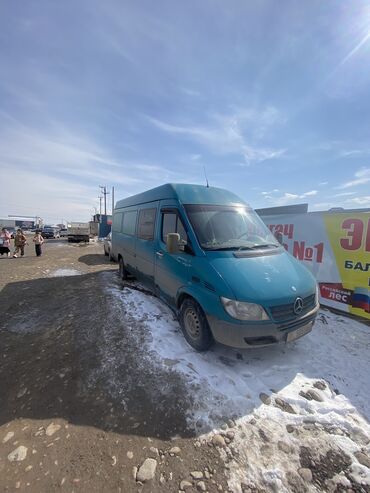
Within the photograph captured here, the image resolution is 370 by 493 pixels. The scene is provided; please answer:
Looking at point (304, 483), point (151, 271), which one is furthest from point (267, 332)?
point (151, 271)

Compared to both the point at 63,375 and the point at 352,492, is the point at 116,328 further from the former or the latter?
the point at 352,492

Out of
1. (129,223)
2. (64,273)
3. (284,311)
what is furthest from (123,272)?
(284,311)

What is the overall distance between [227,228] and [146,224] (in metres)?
2.29

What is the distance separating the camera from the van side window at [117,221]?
8.18 meters

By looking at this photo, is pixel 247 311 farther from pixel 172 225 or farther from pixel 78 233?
pixel 78 233

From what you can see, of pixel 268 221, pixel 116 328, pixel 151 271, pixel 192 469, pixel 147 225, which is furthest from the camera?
pixel 268 221

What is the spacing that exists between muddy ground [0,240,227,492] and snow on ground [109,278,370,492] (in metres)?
0.27

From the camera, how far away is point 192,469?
1956 millimetres

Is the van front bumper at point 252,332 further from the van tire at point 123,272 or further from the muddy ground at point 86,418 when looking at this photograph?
the van tire at point 123,272

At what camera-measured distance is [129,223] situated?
7.04 m

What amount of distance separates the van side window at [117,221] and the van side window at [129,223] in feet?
1.76

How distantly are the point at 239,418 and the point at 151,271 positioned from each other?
3263 millimetres

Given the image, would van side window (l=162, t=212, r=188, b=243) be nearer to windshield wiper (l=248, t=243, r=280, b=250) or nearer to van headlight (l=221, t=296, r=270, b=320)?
windshield wiper (l=248, t=243, r=280, b=250)

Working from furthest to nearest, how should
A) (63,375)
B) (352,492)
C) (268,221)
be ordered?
(268,221) < (63,375) < (352,492)
